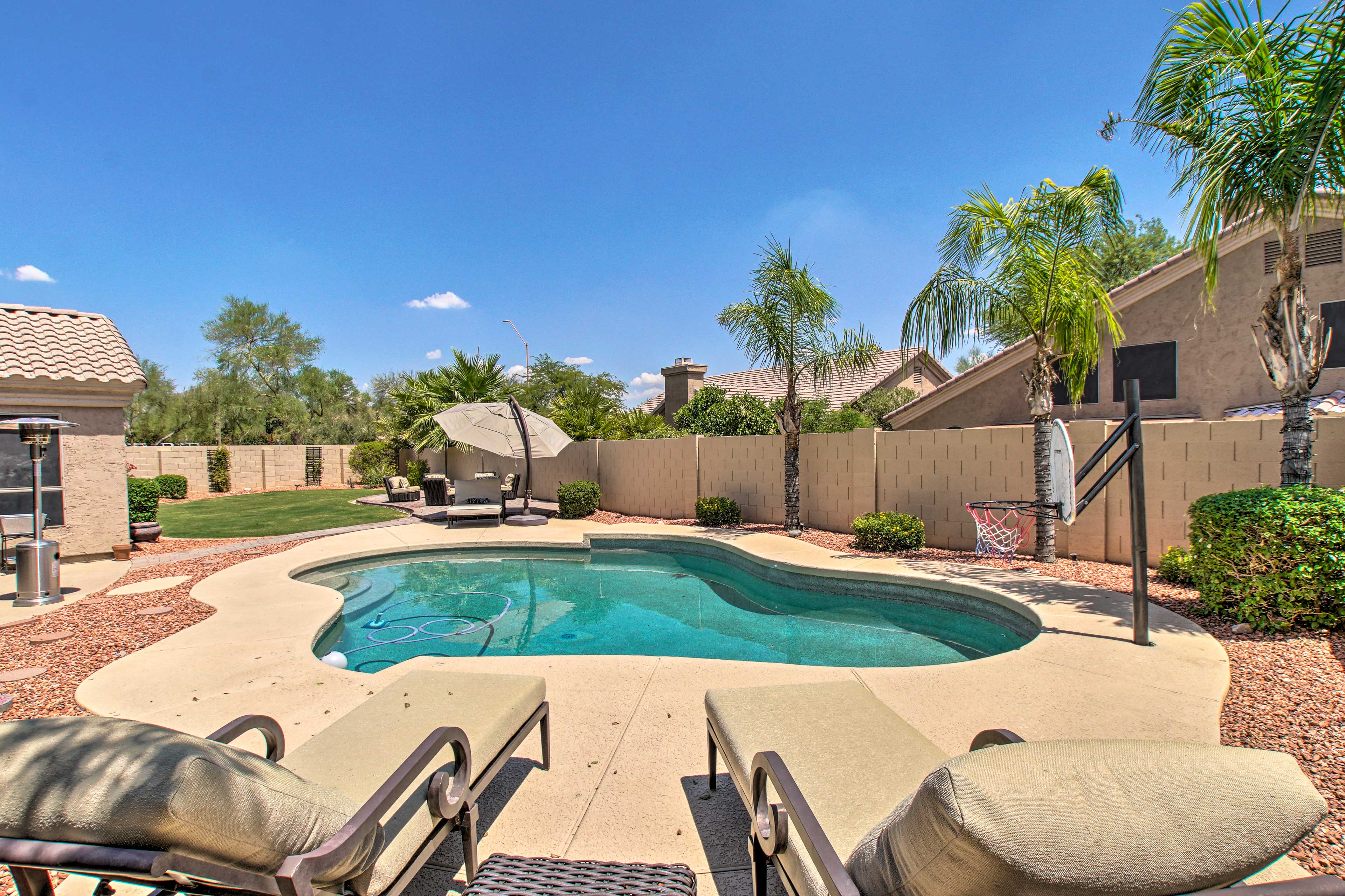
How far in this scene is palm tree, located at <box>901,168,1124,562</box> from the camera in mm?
8359

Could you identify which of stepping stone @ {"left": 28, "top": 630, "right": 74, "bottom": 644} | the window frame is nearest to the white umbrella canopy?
stepping stone @ {"left": 28, "top": 630, "right": 74, "bottom": 644}

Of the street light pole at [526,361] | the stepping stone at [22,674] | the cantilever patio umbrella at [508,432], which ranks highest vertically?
the street light pole at [526,361]

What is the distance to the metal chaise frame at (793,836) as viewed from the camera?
139cm

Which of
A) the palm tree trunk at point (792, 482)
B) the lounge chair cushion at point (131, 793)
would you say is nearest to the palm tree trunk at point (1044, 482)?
the palm tree trunk at point (792, 482)

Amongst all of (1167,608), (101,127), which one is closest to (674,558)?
(1167,608)

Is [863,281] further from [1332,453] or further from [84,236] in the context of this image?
[84,236]

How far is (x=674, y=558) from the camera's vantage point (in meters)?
11.5

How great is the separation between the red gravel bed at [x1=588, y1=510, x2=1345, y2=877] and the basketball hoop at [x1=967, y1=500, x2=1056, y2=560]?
235 cm

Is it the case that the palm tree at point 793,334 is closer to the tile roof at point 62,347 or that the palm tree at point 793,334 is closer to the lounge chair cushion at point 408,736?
the lounge chair cushion at point 408,736

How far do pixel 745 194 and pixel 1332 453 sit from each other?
13505 millimetres

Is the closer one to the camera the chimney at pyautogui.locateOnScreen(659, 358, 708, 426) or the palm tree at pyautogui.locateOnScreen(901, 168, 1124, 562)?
the palm tree at pyautogui.locateOnScreen(901, 168, 1124, 562)

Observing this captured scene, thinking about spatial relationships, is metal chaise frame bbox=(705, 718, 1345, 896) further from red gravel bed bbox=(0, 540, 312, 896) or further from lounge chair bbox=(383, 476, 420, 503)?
lounge chair bbox=(383, 476, 420, 503)

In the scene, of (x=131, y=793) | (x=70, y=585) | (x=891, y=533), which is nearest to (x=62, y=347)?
(x=70, y=585)

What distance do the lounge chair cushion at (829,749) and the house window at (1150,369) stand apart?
1296 cm
